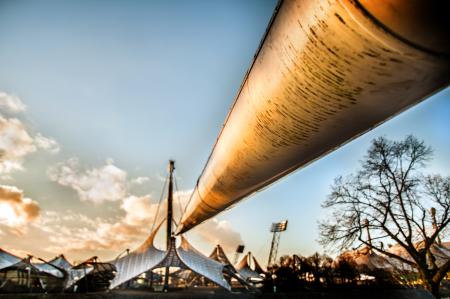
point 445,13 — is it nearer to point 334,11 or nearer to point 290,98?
point 334,11

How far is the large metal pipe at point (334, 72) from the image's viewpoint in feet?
2.21

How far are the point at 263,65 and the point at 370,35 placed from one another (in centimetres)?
41

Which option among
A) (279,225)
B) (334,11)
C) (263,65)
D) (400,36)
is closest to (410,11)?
(400,36)

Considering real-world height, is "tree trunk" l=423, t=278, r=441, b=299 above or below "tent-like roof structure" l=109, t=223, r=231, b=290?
below

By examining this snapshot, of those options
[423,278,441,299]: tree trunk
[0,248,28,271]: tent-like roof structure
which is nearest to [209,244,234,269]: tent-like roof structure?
[0,248,28,271]: tent-like roof structure

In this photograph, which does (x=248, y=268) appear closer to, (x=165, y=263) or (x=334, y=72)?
(x=165, y=263)

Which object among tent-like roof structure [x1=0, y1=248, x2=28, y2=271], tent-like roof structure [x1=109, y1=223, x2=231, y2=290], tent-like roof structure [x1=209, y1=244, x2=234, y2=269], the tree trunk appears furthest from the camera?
tent-like roof structure [x1=209, y1=244, x2=234, y2=269]

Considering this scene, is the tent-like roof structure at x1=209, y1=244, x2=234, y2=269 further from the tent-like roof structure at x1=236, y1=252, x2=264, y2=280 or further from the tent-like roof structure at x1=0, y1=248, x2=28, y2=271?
the tent-like roof structure at x1=0, y1=248, x2=28, y2=271

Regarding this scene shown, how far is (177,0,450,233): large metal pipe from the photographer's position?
2.21ft

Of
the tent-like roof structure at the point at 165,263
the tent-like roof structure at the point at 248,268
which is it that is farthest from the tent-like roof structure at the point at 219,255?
the tent-like roof structure at the point at 165,263

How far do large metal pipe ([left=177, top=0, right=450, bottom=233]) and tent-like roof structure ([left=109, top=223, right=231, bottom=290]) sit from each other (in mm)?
15850

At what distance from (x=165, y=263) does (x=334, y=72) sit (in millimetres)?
18355

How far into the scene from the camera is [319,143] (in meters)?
1.14

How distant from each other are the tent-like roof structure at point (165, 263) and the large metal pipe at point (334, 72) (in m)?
15.8
